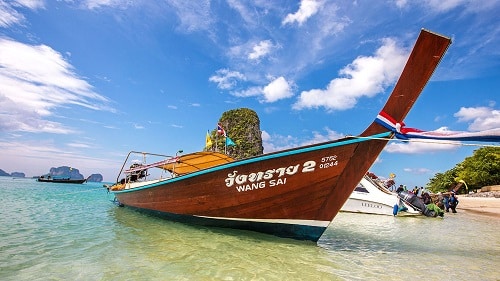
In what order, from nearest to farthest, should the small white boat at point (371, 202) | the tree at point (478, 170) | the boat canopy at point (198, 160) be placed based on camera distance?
the boat canopy at point (198, 160), the small white boat at point (371, 202), the tree at point (478, 170)

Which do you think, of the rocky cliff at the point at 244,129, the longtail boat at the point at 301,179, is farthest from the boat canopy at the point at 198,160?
the rocky cliff at the point at 244,129

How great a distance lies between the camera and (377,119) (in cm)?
523

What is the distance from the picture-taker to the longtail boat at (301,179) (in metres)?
5.03


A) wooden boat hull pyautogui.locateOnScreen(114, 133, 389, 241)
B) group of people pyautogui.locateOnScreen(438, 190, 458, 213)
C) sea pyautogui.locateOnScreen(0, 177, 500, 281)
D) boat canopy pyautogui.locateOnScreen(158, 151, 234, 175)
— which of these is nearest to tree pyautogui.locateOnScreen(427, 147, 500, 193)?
group of people pyautogui.locateOnScreen(438, 190, 458, 213)

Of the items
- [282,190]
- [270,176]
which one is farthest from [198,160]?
[282,190]

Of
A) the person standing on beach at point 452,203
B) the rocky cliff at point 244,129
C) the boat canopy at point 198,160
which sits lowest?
the person standing on beach at point 452,203

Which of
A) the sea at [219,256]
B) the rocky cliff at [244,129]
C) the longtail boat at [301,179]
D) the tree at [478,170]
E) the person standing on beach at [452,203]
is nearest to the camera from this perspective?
the sea at [219,256]

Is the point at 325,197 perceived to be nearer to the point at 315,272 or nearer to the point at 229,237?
the point at 315,272

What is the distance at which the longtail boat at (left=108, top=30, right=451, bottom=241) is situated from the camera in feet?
16.5

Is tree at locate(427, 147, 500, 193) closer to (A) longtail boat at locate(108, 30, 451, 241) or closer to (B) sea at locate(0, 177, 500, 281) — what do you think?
(B) sea at locate(0, 177, 500, 281)

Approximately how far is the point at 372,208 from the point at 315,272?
36.9 ft

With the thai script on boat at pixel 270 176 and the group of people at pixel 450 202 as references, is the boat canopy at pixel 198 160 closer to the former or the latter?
the thai script on boat at pixel 270 176

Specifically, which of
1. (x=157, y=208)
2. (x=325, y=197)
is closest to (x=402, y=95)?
(x=325, y=197)

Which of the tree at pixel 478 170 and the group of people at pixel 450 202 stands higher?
the tree at pixel 478 170
